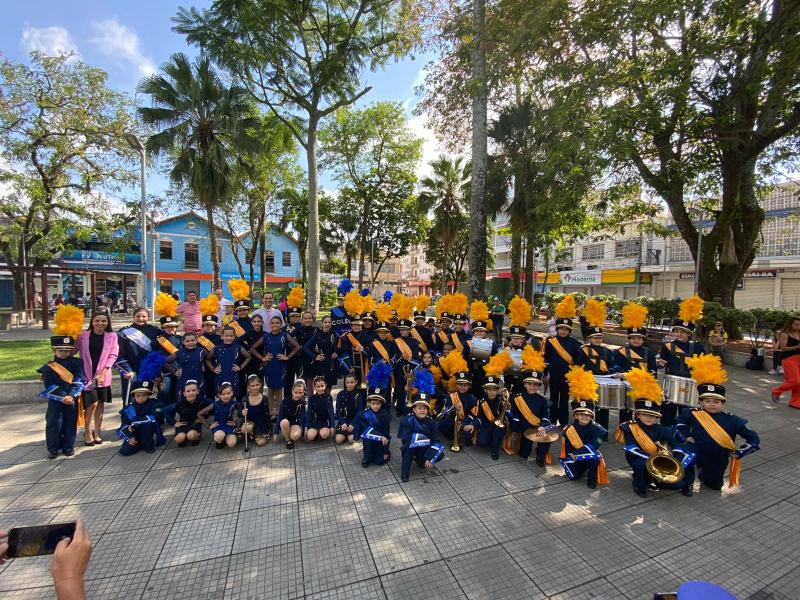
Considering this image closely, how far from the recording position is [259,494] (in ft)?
14.4

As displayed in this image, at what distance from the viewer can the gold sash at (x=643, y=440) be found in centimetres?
451

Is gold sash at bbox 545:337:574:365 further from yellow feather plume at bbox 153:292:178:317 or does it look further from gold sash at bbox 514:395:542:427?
yellow feather plume at bbox 153:292:178:317

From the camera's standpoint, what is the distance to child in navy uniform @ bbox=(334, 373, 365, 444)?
590 centimetres

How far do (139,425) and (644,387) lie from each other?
22.9ft

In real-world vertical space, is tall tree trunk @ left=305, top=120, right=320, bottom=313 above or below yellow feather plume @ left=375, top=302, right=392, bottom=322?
above

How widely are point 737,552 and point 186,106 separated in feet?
65.7

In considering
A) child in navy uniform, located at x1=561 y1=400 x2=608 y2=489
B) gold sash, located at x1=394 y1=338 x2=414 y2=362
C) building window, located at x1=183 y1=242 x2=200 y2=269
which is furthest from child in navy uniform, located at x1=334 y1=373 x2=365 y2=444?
building window, located at x1=183 y1=242 x2=200 y2=269

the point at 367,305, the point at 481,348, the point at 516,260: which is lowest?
the point at 481,348

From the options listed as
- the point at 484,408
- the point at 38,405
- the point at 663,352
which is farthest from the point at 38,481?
the point at 663,352

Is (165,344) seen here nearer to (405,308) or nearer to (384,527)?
(405,308)

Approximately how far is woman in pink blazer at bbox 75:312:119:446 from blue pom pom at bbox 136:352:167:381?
43 centimetres

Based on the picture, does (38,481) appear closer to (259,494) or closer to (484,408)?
(259,494)

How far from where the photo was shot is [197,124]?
52.3ft

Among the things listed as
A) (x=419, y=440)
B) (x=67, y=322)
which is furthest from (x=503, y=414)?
(x=67, y=322)
